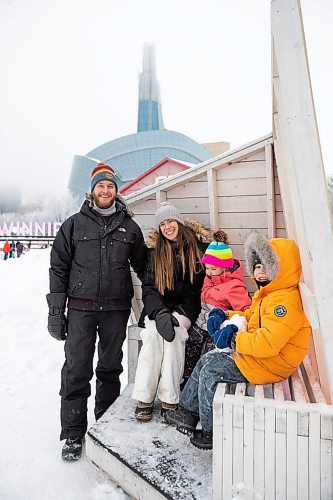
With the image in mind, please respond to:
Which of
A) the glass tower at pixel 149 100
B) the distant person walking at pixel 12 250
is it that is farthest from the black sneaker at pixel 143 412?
the glass tower at pixel 149 100

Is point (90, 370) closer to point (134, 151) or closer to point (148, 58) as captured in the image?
point (134, 151)

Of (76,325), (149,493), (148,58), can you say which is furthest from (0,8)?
(148,58)

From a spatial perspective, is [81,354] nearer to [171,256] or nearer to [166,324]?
[166,324]

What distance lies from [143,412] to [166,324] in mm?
585

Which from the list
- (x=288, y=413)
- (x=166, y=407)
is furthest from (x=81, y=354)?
(x=288, y=413)

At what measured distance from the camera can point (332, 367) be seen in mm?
1418

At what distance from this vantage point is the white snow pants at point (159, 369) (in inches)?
93.4

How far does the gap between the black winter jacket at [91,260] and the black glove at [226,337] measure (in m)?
0.89

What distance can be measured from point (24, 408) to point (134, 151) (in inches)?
1368

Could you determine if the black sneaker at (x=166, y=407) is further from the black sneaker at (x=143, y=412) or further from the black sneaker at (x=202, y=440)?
the black sneaker at (x=202, y=440)

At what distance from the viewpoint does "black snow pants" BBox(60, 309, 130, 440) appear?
8.27 feet

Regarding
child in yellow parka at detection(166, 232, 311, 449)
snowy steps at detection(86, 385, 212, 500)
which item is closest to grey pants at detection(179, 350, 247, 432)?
child in yellow parka at detection(166, 232, 311, 449)

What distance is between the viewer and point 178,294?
2.74 m

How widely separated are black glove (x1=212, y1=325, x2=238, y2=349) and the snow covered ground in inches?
39.5
